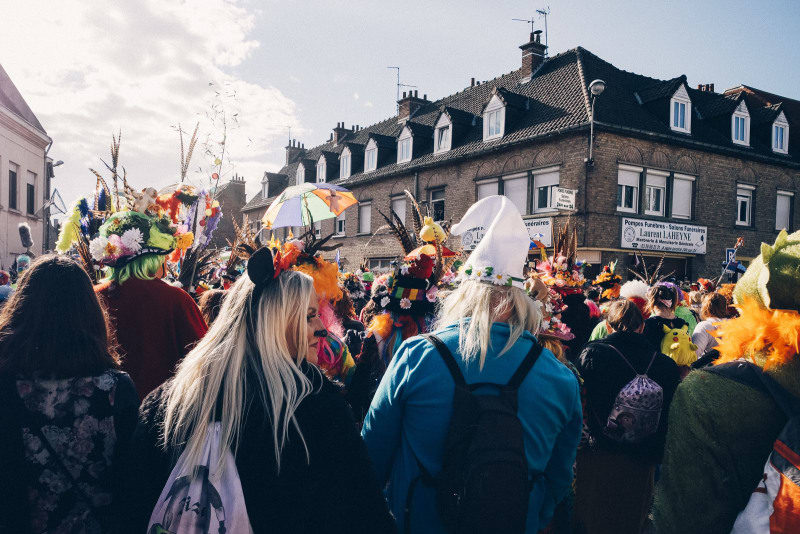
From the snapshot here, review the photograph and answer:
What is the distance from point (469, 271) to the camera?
236cm

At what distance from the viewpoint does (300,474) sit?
1.71 metres

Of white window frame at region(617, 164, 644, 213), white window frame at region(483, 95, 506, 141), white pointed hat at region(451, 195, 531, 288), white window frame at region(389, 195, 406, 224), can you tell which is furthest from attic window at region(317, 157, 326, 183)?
white pointed hat at region(451, 195, 531, 288)

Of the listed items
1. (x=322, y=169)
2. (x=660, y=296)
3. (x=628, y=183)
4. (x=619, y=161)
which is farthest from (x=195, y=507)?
(x=322, y=169)

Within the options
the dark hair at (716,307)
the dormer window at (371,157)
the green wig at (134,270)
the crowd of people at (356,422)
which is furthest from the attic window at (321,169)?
the crowd of people at (356,422)

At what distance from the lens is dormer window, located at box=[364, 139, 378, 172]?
2612 cm

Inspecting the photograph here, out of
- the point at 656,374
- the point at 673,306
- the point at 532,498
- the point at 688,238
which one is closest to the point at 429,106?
the point at 688,238

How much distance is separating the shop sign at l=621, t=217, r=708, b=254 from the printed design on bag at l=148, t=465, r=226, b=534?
17117 millimetres

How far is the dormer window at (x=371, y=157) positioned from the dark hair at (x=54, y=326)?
24359mm

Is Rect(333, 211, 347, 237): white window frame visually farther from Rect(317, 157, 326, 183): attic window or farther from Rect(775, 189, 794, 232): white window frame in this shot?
Rect(775, 189, 794, 232): white window frame

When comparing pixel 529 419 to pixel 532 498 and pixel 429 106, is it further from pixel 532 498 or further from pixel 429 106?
pixel 429 106

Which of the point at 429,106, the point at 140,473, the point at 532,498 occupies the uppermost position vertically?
the point at 429,106

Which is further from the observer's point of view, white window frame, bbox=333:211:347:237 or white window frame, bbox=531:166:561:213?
white window frame, bbox=333:211:347:237

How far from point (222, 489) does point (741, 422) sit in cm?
158

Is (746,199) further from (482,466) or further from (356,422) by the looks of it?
(356,422)
